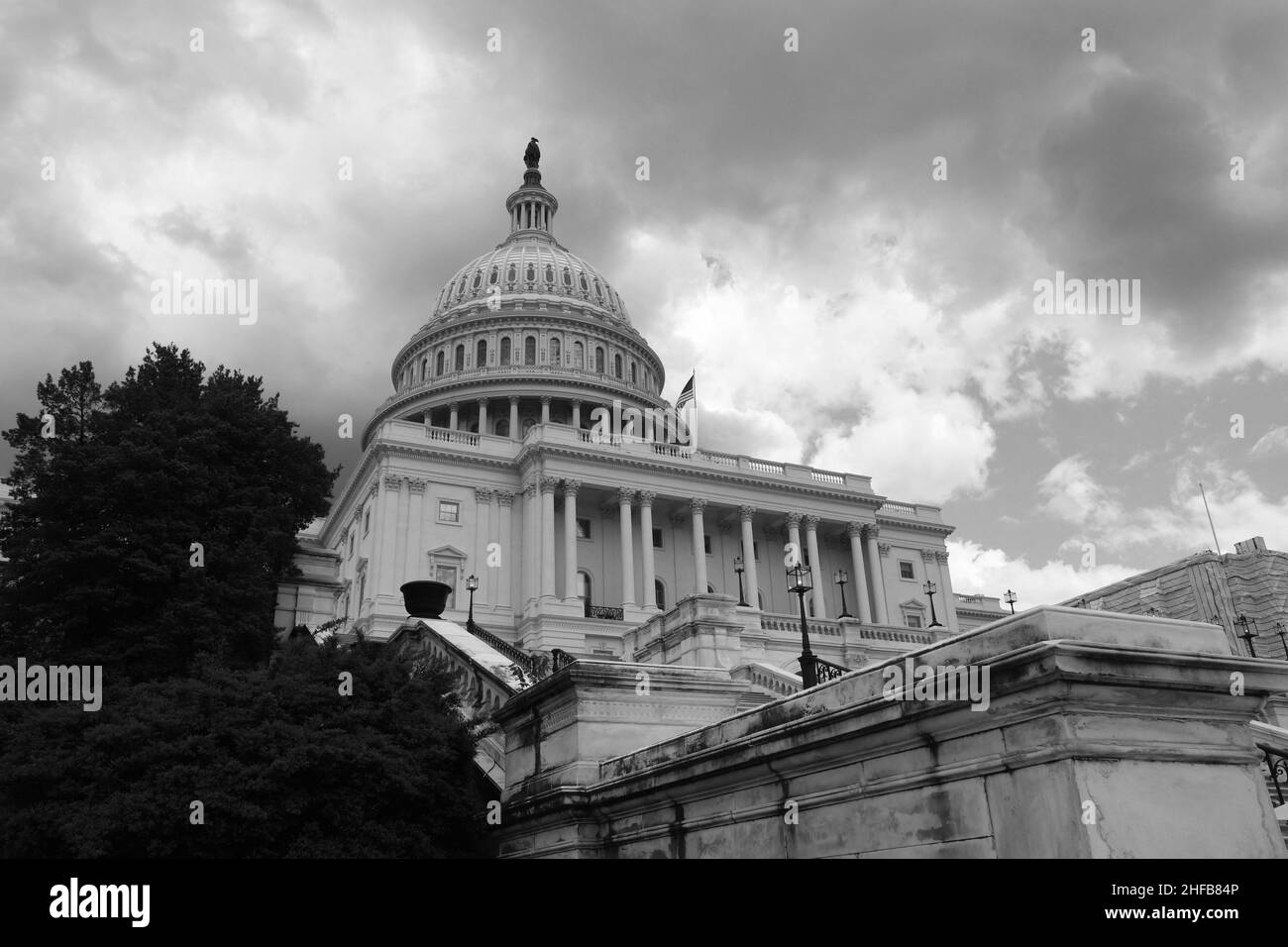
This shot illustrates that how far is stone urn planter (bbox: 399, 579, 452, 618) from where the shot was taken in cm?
2014

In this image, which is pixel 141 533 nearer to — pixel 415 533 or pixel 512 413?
pixel 415 533

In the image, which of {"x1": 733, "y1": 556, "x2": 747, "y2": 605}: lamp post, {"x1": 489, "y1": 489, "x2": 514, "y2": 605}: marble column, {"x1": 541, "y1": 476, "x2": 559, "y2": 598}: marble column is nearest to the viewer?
{"x1": 733, "y1": 556, "x2": 747, "y2": 605}: lamp post

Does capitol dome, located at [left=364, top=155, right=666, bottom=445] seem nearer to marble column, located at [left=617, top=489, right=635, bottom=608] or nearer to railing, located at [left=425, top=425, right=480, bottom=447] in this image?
railing, located at [left=425, top=425, right=480, bottom=447]

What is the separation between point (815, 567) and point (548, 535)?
17.4m

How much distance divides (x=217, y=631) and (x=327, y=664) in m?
10.7

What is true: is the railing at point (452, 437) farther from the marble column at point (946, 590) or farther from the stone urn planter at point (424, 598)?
the stone urn planter at point (424, 598)

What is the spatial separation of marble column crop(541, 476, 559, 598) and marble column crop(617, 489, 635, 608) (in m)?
4.13

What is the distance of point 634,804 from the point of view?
845 centimetres

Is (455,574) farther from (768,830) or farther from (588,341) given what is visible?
(768,830)

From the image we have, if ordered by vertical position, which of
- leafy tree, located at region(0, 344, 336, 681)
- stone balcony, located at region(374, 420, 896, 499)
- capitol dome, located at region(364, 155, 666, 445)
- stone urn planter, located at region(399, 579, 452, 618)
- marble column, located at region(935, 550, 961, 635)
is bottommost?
stone urn planter, located at region(399, 579, 452, 618)

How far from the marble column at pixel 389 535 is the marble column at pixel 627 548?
42.0 feet

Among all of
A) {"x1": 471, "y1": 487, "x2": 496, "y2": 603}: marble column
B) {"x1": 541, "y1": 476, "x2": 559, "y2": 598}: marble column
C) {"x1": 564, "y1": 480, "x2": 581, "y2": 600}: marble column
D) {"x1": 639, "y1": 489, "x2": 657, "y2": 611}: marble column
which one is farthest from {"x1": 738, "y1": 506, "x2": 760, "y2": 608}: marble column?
{"x1": 471, "y1": 487, "x2": 496, "y2": 603}: marble column

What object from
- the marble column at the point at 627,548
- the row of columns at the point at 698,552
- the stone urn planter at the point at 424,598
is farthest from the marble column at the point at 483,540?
the stone urn planter at the point at 424,598
